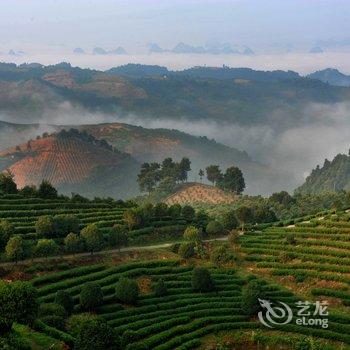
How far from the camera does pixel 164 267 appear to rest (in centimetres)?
6669

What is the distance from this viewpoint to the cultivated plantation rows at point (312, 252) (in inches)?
2468

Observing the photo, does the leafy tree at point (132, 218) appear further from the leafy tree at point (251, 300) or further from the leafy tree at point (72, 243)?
the leafy tree at point (251, 300)

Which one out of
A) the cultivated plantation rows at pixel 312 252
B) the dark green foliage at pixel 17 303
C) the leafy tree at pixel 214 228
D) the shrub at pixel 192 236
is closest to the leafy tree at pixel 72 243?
the shrub at pixel 192 236

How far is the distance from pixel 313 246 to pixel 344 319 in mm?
18263

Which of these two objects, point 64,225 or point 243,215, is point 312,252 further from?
point 64,225

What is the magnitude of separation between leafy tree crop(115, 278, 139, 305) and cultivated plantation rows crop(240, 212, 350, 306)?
18.5 m

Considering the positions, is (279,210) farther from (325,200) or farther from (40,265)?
(40,265)

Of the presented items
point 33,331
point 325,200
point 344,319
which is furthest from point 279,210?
point 33,331

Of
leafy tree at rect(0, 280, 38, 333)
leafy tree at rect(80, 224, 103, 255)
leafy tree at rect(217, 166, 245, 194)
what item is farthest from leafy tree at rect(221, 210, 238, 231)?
leafy tree at rect(217, 166, 245, 194)

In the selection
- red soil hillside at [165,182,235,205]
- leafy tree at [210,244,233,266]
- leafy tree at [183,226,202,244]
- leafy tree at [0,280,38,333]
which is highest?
leafy tree at [0,280,38,333]

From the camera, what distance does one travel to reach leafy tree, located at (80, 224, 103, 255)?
68688mm

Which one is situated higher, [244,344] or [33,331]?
[33,331]

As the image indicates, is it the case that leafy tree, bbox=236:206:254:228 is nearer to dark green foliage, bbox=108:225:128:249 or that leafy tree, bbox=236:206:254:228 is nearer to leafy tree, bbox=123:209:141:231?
leafy tree, bbox=123:209:141:231

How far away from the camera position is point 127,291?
55938 mm
